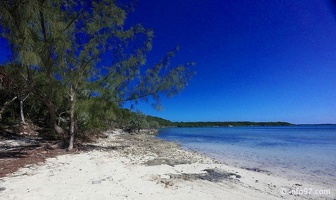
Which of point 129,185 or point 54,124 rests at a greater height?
point 54,124

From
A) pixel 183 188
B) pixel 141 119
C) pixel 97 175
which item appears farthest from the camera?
pixel 141 119

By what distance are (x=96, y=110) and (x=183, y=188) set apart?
6025 mm

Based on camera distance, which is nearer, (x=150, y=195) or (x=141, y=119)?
(x=150, y=195)

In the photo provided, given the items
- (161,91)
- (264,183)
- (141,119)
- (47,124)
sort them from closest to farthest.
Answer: (264,183) < (161,91) < (47,124) < (141,119)

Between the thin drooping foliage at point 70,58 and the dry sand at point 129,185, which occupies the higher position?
the thin drooping foliage at point 70,58

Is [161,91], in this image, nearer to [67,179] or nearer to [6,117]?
[67,179]

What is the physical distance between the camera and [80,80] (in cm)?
854

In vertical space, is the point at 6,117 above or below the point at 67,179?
above

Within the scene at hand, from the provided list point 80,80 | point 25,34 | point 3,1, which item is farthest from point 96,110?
point 3,1

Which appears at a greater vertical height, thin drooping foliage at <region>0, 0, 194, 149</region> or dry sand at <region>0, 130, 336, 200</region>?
thin drooping foliage at <region>0, 0, 194, 149</region>

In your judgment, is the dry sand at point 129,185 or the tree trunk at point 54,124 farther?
the tree trunk at point 54,124

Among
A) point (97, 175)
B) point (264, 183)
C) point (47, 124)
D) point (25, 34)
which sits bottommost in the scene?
point (264, 183)

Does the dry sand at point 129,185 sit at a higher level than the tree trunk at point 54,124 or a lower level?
lower

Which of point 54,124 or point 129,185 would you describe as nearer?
point 129,185
